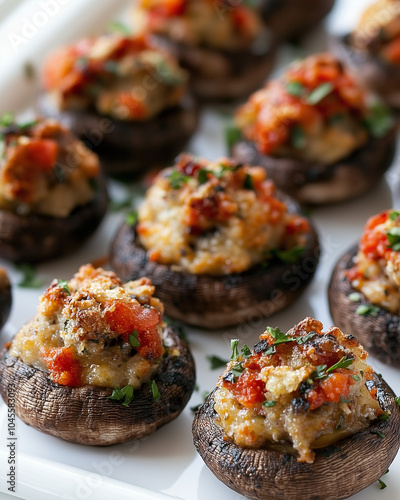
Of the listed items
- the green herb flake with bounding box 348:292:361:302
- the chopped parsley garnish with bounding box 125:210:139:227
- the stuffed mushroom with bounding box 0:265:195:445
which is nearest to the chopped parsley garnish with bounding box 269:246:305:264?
the green herb flake with bounding box 348:292:361:302

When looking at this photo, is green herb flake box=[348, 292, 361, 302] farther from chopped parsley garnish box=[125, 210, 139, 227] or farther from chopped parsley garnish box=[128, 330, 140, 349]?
chopped parsley garnish box=[125, 210, 139, 227]

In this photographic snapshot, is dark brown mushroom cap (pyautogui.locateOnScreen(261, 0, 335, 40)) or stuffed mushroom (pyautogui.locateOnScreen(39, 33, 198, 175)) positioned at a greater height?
stuffed mushroom (pyautogui.locateOnScreen(39, 33, 198, 175))

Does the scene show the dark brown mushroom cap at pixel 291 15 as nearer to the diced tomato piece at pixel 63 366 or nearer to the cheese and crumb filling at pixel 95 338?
the cheese and crumb filling at pixel 95 338

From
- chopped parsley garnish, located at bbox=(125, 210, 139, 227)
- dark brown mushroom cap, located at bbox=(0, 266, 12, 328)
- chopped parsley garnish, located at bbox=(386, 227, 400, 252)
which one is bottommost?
chopped parsley garnish, located at bbox=(386, 227, 400, 252)

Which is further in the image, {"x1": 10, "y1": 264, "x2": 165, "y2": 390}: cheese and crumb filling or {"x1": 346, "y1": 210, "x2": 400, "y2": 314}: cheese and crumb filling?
{"x1": 346, "y1": 210, "x2": 400, "y2": 314}: cheese and crumb filling

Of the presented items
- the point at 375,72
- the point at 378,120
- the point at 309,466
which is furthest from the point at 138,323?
the point at 375,72

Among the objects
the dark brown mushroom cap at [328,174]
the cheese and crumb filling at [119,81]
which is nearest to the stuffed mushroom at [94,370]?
the dark brown mushroom cap at [328,174]
